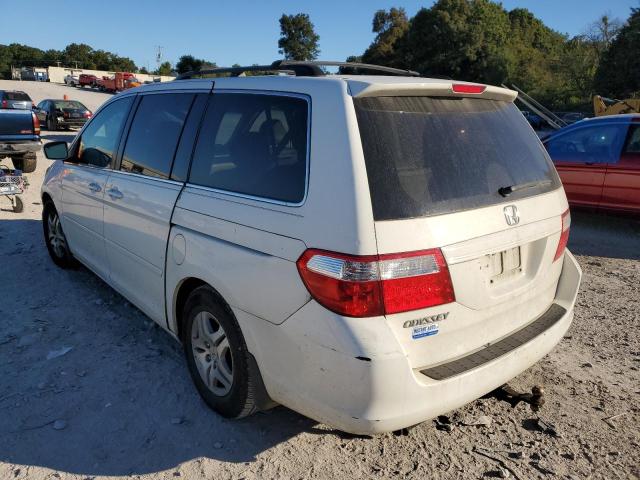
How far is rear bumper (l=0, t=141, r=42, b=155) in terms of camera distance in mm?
9977

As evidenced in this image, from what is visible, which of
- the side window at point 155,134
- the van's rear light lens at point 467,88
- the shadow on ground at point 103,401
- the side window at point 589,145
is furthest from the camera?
the side window at point 589,145

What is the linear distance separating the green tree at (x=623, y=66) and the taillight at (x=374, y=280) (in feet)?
145

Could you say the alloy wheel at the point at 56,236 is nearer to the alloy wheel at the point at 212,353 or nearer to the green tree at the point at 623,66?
the alloy wheel at the point at 212,353

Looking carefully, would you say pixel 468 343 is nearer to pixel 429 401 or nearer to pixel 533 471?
pixel 429 401

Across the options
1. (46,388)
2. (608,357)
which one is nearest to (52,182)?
(46,388)

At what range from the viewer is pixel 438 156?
237 centimetres

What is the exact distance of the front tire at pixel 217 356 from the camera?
8.65 feet

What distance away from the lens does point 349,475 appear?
2.50m

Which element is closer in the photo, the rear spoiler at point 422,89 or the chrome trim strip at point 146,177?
the rear spoiler at point 422,89

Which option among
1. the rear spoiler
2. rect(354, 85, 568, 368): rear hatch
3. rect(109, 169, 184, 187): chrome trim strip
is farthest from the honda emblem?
rect(109, 169, 184, 187): chrome trim strip

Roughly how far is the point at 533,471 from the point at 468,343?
31.0 inches

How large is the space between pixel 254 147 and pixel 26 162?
34.8 ft

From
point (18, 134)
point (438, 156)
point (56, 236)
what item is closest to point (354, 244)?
point (438, 156)

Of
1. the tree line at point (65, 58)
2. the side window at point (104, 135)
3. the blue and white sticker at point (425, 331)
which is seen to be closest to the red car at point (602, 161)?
the blue and white sticker at point (425, 331)
